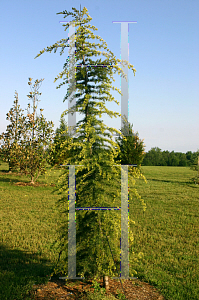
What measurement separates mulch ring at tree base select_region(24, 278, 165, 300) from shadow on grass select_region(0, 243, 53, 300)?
0.63ft

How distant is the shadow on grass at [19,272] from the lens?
13.0ft

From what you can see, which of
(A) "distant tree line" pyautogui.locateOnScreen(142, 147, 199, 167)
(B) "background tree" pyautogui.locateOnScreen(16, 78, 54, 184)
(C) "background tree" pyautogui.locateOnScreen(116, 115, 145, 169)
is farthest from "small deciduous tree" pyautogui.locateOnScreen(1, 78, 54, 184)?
(A) "distant tree line" pyautogui.locateOnScreen(142, 147, 199, 167)

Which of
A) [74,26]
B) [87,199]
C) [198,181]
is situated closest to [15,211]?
[87,199]

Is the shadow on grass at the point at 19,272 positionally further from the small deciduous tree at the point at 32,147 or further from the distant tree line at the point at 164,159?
the distant tree line at the point at 164,159

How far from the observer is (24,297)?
148 inches

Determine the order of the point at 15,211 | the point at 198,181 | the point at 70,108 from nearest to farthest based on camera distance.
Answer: the point at 70,108, the point at 15,211, the point at 198,181

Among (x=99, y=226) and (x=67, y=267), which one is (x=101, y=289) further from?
(x=99, y=226)

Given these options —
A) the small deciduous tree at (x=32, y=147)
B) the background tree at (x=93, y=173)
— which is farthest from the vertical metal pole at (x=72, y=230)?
the small deciduous tree at (x=32, y=147)

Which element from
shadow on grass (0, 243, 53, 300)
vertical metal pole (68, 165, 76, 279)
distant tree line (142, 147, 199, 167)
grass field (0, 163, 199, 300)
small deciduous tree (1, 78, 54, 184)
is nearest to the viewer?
vertical metal pole (68, 165, 76, 279)

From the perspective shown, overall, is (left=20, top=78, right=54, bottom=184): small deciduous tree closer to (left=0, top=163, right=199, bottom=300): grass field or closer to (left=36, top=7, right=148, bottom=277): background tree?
(left=0, top=163, right=199, bottom=300): grass field

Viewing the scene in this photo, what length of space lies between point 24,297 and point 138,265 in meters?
2.87

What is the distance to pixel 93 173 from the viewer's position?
3.84 metres

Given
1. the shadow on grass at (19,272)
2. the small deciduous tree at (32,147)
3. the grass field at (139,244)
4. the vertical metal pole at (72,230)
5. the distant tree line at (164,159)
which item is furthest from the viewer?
the distant tree line at (164,159)

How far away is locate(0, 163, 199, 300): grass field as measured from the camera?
461 cm
